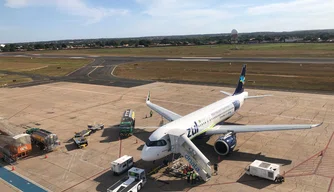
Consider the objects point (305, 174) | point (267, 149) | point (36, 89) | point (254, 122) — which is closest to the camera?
point (305, 174)

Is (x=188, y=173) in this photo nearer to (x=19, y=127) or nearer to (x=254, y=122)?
(x=254, y=122)

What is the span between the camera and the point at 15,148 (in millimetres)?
36969

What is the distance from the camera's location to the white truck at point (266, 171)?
2862 cm

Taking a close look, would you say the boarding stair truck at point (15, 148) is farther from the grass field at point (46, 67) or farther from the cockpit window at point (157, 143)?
the grass field at point (46, 67)

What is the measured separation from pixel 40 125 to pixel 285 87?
203ft

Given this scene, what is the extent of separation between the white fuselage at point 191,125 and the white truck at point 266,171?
8185mm

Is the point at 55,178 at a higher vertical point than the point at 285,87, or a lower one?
lower

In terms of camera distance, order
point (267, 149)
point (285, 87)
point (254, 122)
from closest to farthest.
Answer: point (267, 149)
point (254, 122)
point (285, 87)

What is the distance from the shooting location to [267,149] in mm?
37094

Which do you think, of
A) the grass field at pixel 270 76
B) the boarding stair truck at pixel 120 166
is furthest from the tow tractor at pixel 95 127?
the grass field at pixel 270 76

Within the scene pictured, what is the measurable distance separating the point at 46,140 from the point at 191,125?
67.2 feet

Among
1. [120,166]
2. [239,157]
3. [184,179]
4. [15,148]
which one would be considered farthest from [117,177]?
[15,148]

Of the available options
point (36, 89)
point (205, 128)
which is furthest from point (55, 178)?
point (36, 89)

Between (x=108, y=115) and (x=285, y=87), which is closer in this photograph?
(x=108, y=115)
